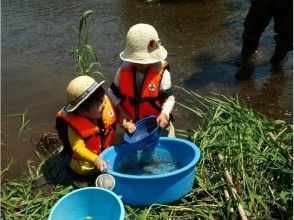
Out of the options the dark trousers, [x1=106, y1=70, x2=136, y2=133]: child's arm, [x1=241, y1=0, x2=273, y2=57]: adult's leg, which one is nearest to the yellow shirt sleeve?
[x1=106, y1=70, x2=136, y2=133]: child's arm

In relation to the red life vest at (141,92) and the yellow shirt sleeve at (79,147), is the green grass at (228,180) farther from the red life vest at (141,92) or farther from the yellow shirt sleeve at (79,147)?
the red life vest at (141,92)

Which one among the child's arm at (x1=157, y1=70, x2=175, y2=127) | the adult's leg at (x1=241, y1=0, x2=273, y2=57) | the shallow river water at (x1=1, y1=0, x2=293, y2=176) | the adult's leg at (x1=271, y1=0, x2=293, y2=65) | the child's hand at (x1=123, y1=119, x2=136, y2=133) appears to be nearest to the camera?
the child's hand at (x1=123, y1=119, x2=136, y2=133)

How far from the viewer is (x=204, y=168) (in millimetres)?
3557

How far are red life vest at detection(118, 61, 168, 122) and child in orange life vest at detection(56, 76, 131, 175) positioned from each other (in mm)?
152

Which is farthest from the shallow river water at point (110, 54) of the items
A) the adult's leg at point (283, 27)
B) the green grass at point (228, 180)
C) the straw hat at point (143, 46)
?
the straw hat at point (143, 46)

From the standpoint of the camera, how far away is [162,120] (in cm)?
336

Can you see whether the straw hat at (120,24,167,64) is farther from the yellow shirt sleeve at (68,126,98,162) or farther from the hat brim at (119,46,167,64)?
the yellow shirt sleeve at (68,126,98,162)

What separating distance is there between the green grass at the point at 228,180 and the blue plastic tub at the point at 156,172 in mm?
90

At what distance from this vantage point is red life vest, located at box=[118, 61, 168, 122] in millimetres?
3539

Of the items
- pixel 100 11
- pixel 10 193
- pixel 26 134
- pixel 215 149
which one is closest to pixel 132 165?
pixel 215 149

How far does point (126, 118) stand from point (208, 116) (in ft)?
3.03

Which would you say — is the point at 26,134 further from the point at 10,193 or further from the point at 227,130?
the point at 227,130

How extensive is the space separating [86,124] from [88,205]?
2.10 feet

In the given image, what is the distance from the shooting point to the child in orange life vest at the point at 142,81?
135 inches
